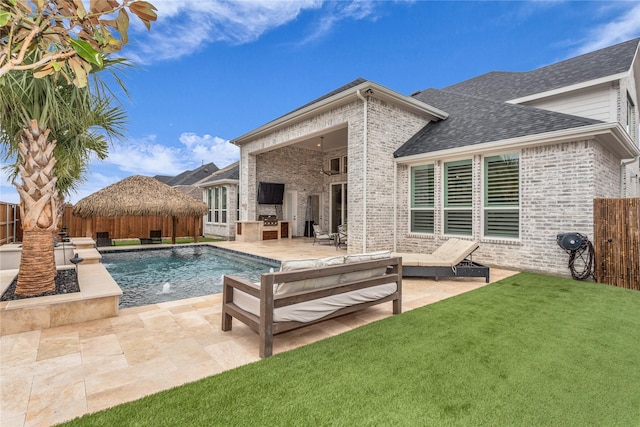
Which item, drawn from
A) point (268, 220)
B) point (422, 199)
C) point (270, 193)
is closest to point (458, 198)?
point (422, 199)

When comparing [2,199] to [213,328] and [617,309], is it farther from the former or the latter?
[617,309]

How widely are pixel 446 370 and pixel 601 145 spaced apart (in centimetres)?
734

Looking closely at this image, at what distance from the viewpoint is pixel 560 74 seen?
10977 mm

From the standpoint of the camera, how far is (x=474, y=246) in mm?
6297

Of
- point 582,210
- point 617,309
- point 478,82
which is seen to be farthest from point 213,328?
point 478,82

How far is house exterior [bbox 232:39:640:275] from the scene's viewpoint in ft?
22.1

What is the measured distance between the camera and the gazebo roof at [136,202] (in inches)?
440

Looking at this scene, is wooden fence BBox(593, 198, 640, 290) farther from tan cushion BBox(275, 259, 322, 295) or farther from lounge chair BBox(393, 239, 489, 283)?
tan cushion BBox(275, 259, 322, 295)

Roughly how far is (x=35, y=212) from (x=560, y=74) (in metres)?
15.5

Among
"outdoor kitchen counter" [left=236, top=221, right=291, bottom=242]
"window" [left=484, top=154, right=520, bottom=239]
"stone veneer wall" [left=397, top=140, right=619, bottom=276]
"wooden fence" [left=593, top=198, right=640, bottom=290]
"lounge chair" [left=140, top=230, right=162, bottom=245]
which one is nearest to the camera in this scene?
"wooden fence" [left=593, top=198, right=640, bottom=290]

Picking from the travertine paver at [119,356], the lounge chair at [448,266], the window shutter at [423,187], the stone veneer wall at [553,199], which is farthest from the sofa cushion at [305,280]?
the window shutter at [423,187]

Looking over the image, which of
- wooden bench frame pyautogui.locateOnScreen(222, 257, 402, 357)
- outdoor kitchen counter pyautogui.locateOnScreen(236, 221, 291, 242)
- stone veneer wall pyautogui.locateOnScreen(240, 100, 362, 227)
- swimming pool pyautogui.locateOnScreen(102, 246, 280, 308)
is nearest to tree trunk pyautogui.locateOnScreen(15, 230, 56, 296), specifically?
swimming pool pyautogui.locateOnScreen(102, 246, 280, 308)

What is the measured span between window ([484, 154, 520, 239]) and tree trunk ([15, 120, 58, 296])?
920 cm

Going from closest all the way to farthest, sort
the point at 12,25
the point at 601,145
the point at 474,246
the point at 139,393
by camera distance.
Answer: the point at 12,25
the point at 139,393
the point at 474,246
the point at 601,145
